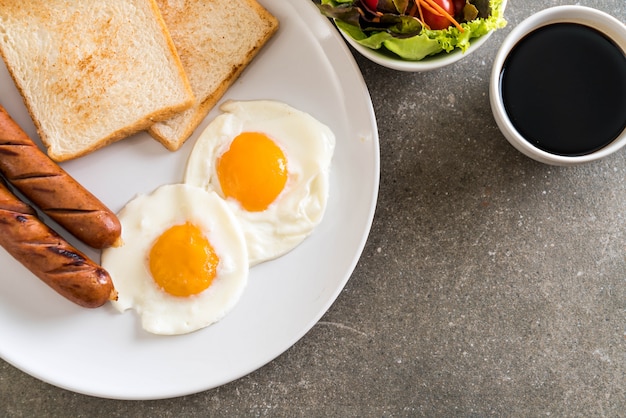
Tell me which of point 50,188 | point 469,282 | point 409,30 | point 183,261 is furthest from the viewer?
point 469,282

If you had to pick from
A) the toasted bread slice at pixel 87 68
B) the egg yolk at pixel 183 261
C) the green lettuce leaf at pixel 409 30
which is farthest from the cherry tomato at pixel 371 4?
the egg yolk at pixel 183 261

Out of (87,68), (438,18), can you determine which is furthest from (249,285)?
(438,18)

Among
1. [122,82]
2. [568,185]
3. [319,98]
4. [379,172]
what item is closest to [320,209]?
[379,172]

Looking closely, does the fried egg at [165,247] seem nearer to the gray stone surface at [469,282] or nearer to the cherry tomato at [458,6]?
the gray stone surface at [469,282]

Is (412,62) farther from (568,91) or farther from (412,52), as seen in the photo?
(568,91)

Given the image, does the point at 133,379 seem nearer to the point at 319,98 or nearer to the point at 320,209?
the point at 320,209

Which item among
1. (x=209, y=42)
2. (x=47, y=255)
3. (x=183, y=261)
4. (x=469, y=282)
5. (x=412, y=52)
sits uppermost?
(x=209, y=42)
